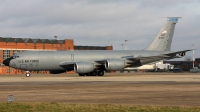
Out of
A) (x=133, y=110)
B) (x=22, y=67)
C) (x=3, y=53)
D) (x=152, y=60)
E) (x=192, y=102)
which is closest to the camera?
(x=133, y=110)

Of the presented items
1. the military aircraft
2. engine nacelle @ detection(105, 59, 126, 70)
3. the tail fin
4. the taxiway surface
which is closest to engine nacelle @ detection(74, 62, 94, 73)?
the military aircraft

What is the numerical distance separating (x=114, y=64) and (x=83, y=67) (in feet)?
16.6

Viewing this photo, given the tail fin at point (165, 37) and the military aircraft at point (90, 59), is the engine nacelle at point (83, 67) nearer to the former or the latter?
the military aircraft at point (90, 59)

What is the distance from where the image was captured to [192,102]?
1978cm

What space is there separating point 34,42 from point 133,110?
101872mm

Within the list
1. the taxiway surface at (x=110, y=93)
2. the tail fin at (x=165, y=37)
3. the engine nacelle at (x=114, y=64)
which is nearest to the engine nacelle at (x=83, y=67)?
the engine nacelle at (x=114, y=64)

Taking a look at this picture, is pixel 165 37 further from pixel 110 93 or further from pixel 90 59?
pixel 110 93

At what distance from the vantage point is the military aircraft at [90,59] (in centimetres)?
5875

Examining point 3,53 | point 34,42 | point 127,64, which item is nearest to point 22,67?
point 127,64

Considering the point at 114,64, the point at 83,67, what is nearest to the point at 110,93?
the point at 83,67

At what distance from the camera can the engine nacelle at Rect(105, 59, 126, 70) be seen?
59666mm

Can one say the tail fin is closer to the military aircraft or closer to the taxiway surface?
the military aircraft

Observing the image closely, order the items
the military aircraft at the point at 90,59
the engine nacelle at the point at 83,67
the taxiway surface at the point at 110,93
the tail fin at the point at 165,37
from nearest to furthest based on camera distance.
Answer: the taxiway surface at the point at 110,93, the engine nacelle at the point at 83,67, the military aircraft at the point at 90,59, the tail fin at the point at 165,37

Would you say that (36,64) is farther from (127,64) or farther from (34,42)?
(34,42)
